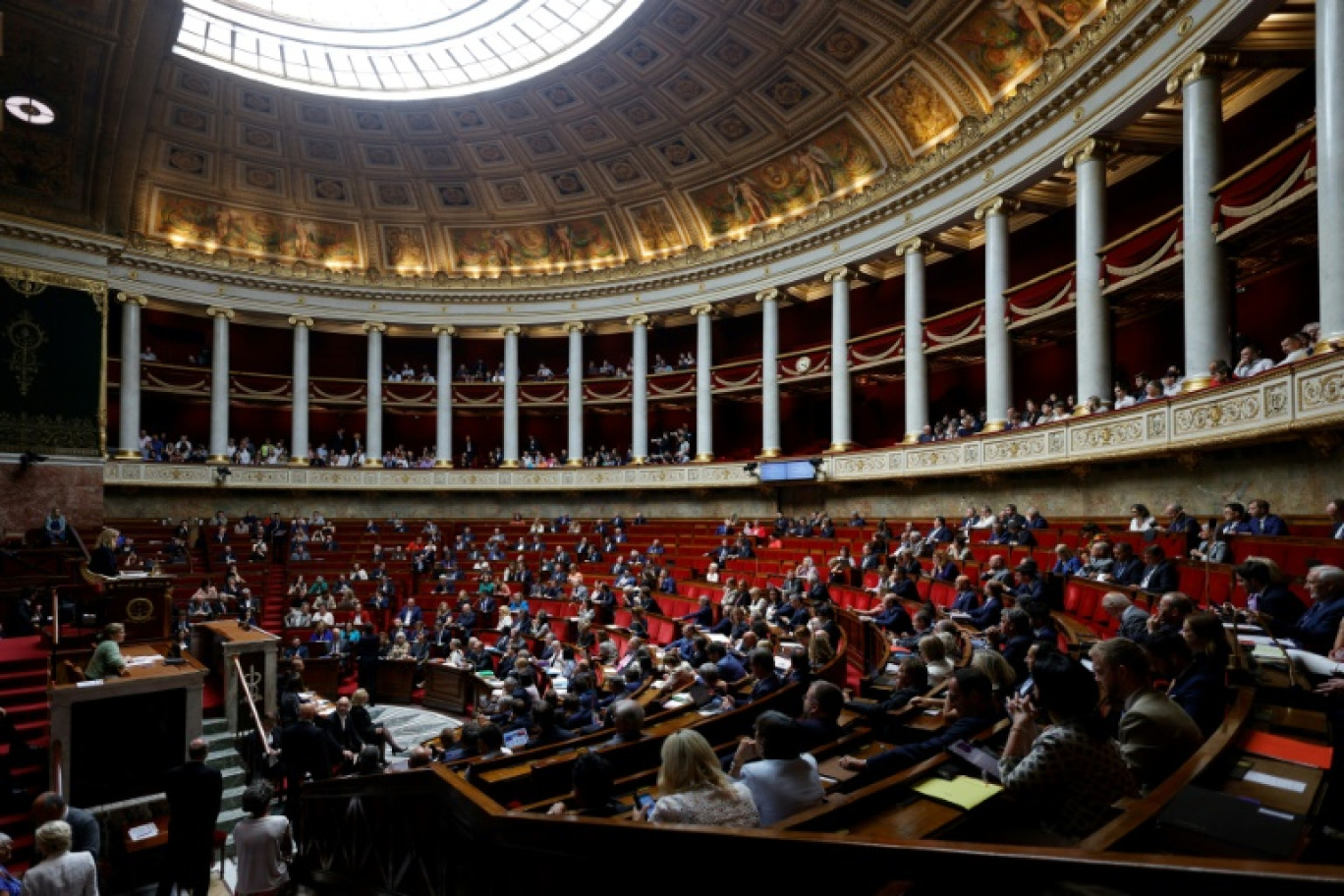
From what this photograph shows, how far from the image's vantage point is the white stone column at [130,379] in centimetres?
2406


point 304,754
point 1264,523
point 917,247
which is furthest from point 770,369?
point 304,754

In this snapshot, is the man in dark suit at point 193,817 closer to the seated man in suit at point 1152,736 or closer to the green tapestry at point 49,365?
the seated man in suit at point 1152,736

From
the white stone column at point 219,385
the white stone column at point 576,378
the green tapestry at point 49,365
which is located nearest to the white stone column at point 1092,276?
the white stone column at point 576,378

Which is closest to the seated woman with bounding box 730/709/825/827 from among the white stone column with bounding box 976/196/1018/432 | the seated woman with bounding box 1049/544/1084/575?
the seated woman with bounding box 1049/544/1084/575

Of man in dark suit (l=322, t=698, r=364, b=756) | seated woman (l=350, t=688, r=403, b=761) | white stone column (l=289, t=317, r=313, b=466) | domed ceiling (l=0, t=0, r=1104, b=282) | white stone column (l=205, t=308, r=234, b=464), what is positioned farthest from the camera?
white stone column (l=289, t=317, r=313, b=466)

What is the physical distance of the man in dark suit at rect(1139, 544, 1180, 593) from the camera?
23.7ft

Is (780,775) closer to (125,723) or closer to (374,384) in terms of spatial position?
(125,723)

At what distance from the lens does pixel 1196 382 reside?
11117mm

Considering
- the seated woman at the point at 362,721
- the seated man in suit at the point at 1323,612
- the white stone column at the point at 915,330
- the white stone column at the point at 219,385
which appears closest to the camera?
the seated man in suit at the point at 1323,612

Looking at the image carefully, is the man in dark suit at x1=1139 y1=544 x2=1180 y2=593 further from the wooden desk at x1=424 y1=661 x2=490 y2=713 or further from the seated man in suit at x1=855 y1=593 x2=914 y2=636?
the wooden desk at x1=424 y1=661 x2=490 y2=713

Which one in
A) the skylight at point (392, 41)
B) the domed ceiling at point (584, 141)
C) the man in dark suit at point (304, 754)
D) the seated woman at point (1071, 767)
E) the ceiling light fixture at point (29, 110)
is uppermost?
the skylight at point (392, 41)

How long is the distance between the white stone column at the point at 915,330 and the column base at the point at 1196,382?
8.21m

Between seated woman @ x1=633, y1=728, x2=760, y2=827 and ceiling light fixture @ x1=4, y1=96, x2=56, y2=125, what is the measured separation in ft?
57.5

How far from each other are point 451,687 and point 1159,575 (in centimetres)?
1187
